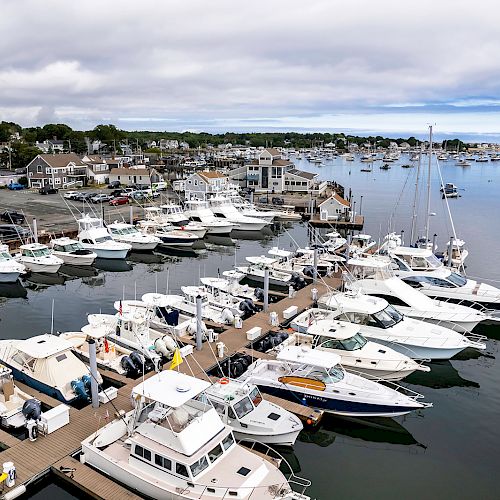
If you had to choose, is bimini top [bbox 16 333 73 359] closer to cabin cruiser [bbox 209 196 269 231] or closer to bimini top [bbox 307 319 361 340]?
bimini top [bbox 307 319 361 340]

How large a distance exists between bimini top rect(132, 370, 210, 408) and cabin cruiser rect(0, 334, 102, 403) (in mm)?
4381

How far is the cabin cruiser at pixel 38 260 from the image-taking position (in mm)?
34688

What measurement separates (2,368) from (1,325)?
1028cm

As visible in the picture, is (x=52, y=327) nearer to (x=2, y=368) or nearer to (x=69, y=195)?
(x=2, y=368)

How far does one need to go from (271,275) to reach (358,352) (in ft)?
48.4

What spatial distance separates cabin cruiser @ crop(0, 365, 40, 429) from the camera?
15617mm

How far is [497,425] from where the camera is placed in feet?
56.5

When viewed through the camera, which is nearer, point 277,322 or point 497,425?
point 497,425

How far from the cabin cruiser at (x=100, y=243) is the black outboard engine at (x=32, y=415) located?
24255 millimetres

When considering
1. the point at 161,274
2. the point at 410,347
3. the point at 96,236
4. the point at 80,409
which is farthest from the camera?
the point at 96,236

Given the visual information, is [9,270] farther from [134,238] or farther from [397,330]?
[397,330]

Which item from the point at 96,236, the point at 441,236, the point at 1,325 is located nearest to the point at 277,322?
the point at 1,325

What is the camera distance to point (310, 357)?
686 inches

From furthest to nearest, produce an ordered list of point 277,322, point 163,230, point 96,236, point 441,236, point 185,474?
1. point 441,236
2. point 163,230
3. point 96,236
4. point 277,322
5. point 185,474
